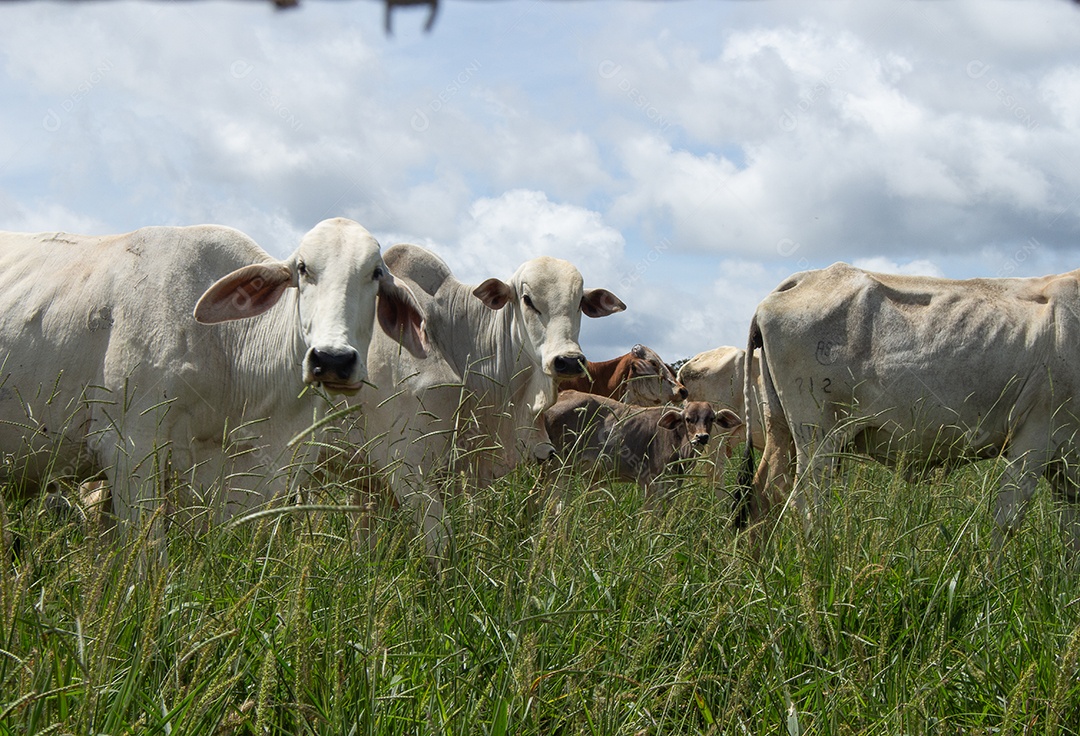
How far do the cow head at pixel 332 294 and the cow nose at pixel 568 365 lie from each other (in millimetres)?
1187

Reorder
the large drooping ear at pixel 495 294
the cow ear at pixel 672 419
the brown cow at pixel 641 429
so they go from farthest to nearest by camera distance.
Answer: the brown cow at pixel 641 429 < the cow ear at pixel 672 419 < the large drooping ear at pixel 495 294

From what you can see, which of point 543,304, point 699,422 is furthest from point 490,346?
A: point 699,422

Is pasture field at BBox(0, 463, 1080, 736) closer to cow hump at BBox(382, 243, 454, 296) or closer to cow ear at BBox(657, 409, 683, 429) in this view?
cow hump at BBox(382, 243, 454, 296)

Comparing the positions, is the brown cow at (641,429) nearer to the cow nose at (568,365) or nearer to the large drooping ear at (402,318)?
the cow nose at (568,365)

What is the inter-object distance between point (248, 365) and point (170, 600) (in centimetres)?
271

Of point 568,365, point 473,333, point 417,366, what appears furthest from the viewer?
point 473,333

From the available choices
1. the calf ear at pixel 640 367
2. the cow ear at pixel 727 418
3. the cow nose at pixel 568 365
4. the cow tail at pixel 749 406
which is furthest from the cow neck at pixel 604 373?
the cow nose at pixel 568 365

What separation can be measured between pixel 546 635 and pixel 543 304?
3858 millimetres

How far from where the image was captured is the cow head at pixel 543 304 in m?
6.53

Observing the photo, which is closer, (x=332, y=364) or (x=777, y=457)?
(x=332, y=364)

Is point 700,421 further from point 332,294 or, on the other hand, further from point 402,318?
point 332,294

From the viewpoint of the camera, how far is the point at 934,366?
22.5ft

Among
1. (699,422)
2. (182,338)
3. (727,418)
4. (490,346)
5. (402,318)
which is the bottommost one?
(699,422)

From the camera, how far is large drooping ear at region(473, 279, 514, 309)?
669 centimetres
